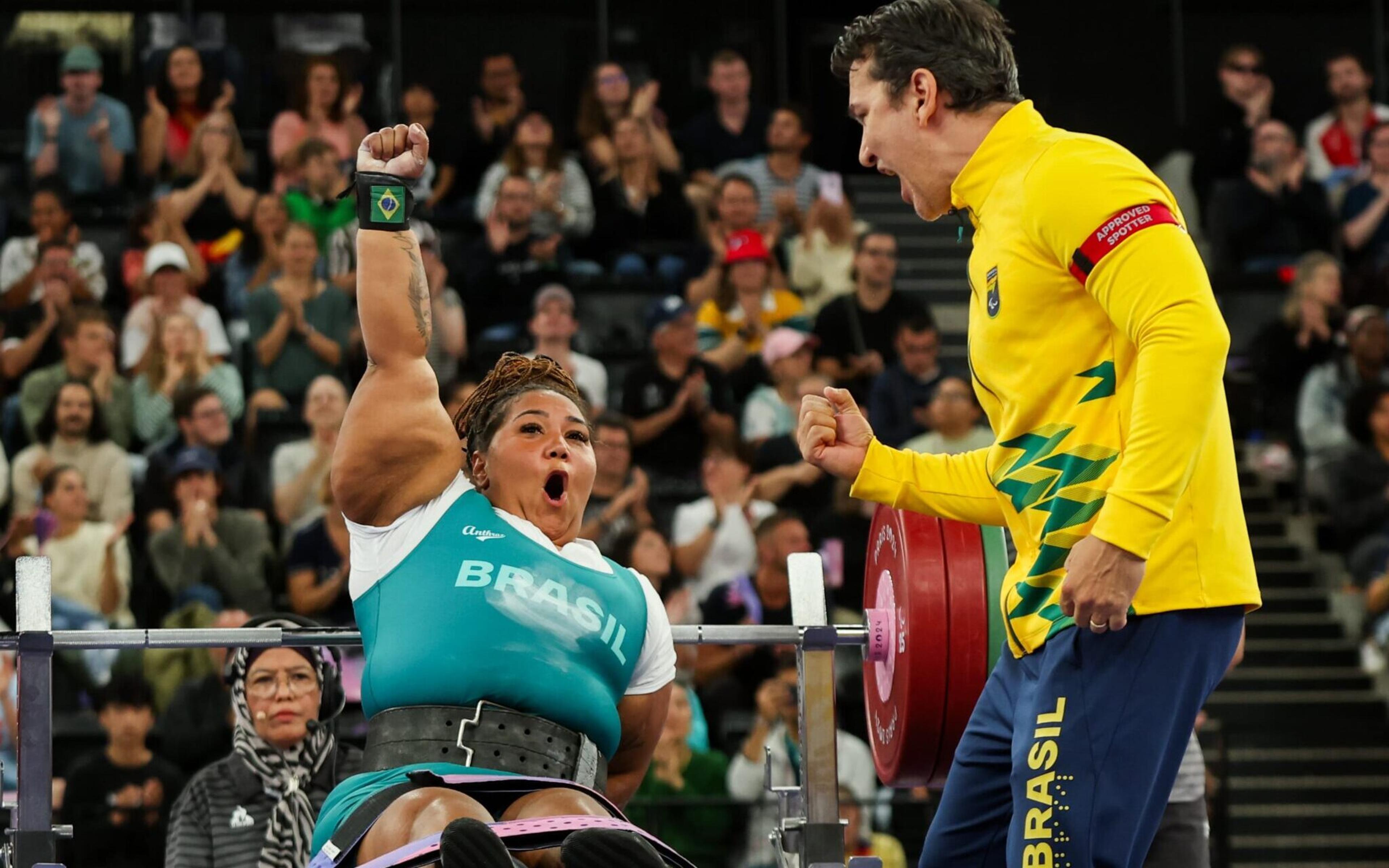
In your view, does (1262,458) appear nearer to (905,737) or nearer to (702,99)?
(702,99)

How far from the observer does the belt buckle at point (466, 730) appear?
3.55 metres

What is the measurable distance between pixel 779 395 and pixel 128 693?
137 inches

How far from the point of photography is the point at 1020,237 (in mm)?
3137

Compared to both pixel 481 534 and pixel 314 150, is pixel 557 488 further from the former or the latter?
pixel 314 150

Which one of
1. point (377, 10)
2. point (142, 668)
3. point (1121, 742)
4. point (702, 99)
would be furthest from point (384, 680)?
point (377, 10)

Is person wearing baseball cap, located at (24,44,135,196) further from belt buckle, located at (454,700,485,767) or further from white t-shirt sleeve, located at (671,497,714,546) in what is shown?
belt buckle, located at (454,700,485,767)

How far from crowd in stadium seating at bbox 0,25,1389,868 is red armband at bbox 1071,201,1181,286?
132 inches

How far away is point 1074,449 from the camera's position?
10.2 feet

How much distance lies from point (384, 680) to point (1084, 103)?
10084mm

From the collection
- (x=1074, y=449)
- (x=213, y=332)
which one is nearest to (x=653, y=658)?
(x=1074, y=449)

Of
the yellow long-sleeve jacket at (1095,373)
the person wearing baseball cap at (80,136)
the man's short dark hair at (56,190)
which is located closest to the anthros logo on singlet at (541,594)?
the yellow long-sleeve jacket at (1095,373)

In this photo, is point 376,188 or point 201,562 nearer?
point 376,188

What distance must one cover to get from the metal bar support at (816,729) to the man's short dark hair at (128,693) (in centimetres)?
327

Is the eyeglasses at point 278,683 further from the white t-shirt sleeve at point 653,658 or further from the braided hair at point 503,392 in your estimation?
the white t-shirt sleeve at point 653,658
